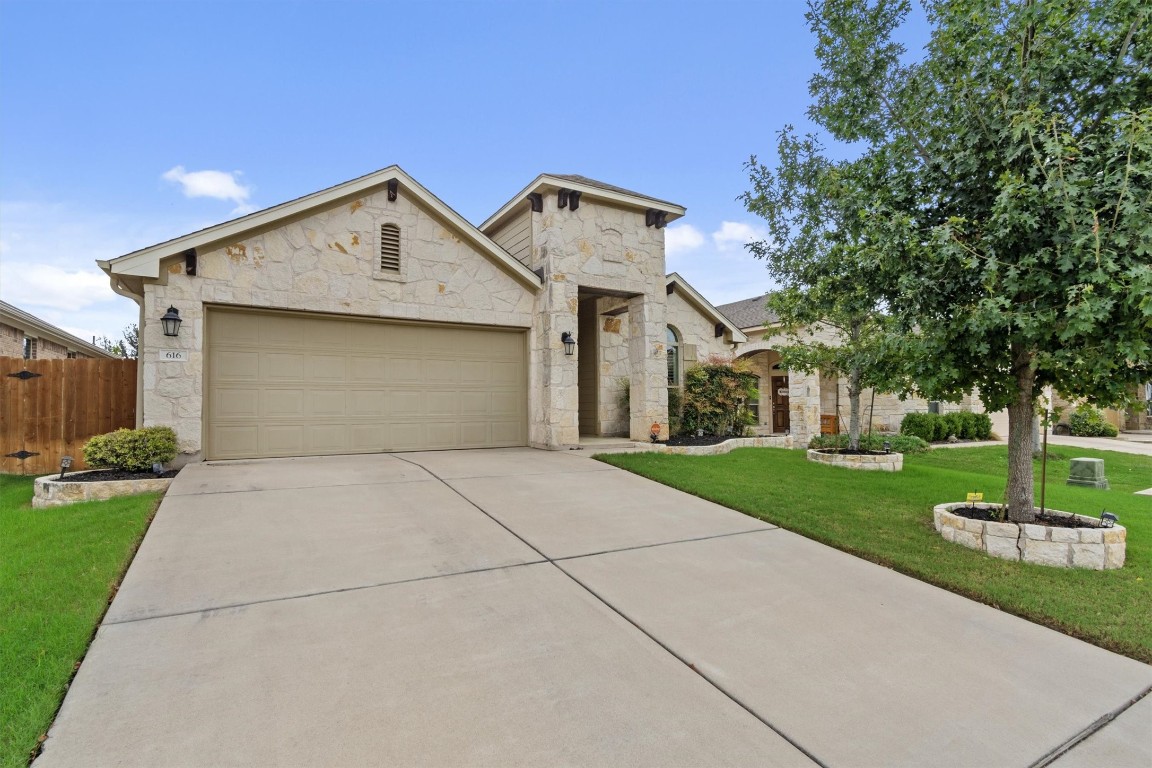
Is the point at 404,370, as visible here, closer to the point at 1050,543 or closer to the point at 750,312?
the point at 1050,543

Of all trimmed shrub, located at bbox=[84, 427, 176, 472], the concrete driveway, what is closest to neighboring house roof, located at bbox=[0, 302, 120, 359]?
trimmed shrub, located at bbox=[84, 427, 176, 472]

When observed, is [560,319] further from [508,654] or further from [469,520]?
[508,654]

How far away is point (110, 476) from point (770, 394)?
17035mm

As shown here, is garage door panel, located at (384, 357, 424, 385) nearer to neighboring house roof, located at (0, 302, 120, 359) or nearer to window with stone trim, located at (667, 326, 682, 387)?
window with stone trim, located at (667, 326, 682, 387)

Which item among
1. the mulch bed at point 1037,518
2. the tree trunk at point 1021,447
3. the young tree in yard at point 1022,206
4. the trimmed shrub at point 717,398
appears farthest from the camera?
the trimmed shrub at point 717,398

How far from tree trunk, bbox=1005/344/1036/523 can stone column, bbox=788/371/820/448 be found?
8298mm

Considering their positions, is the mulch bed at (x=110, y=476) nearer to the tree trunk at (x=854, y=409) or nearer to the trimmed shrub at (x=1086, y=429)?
the tree trunk at (x=854, y=409)

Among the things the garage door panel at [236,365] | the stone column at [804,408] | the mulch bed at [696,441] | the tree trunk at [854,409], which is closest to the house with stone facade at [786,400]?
the stone column at [804,408]

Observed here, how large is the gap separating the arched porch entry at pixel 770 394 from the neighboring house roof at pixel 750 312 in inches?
43.4

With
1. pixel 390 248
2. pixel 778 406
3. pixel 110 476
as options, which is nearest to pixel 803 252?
pixel 390 248

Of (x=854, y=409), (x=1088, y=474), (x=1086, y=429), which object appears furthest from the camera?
(x=1086, y=429)

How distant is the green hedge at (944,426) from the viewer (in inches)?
607

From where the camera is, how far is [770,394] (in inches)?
714

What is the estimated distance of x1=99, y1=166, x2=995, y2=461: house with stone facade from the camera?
7785mm
